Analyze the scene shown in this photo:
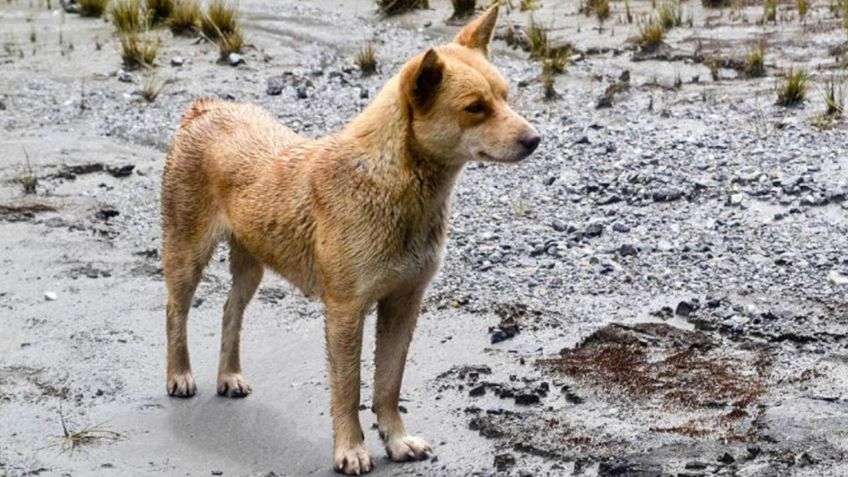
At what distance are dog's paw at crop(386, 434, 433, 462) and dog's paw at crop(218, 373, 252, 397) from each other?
115 centimetres

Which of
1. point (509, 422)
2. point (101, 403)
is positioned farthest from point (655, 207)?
point (101, 403)

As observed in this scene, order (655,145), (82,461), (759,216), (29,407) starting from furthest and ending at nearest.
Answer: (655,145) < (759,216) < (29,407) < (82,461)

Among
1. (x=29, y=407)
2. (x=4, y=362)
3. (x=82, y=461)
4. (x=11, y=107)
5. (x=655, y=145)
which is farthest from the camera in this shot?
(x=11, y=107)

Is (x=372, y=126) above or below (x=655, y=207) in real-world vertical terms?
Result: above

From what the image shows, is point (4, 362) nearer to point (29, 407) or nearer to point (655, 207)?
point (29, 407)

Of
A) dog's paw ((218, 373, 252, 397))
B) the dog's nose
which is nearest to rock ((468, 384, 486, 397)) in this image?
dog's paw ((218, 373, 252, 397))

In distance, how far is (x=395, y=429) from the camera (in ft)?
21.4

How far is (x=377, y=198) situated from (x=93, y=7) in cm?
945

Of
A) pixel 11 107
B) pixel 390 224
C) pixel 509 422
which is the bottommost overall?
pixel 11 107

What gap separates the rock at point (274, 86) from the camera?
41.9 feet

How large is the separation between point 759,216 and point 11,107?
662 cm

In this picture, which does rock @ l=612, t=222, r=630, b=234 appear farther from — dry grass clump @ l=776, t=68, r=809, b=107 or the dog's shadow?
the dog's shadow

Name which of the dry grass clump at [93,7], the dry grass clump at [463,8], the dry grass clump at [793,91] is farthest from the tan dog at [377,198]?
the dry grass clump at [93,7]

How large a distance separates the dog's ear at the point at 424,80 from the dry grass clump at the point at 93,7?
948 cm
